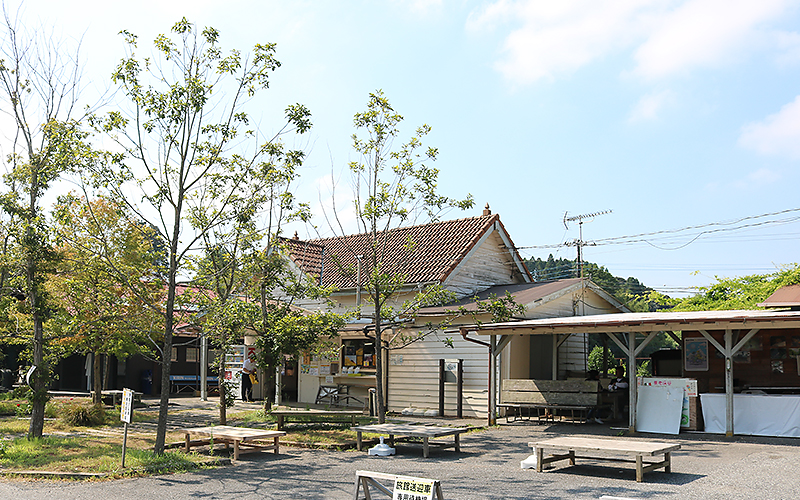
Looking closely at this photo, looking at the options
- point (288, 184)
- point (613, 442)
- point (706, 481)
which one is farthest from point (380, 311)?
point (706, 481)

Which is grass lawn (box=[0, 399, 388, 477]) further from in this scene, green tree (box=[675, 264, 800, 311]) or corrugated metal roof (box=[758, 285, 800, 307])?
green tree (box=[675, 264, 800, 311])

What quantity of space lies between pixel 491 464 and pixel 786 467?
4290mm

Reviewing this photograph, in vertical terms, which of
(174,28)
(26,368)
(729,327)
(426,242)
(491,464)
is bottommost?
(491,464)

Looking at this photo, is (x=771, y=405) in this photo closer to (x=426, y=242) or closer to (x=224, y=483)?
(x=224, y=483)

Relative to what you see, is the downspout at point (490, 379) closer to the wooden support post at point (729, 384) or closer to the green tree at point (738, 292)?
the wooden support post at point (729, 384)

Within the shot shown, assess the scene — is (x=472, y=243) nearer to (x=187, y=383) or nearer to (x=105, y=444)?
(x=105, y=444)

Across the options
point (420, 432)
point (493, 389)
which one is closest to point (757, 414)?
point (493, 389)

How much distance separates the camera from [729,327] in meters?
13.2

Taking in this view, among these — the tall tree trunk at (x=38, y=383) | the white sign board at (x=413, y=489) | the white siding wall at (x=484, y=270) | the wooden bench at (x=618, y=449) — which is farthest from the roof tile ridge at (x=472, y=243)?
the white sign board at (x=413, y=489)

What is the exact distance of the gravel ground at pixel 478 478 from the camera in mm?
8375

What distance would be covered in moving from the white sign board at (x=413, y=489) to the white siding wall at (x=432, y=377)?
13.4 m

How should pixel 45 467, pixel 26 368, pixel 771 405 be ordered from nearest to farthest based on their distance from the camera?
1. pixel 45 467
2. pixel 26 368
3. pixel 771 405

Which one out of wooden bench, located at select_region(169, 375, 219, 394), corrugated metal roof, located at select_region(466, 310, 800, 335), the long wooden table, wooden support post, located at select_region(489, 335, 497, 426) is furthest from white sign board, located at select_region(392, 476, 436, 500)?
wooden bench, located at select_region(169, 375, 219, 394)

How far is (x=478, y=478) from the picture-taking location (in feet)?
31.2
